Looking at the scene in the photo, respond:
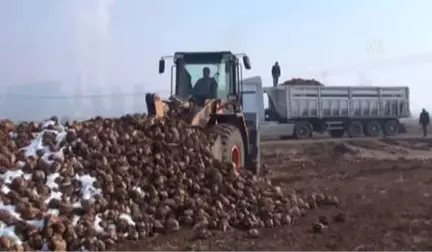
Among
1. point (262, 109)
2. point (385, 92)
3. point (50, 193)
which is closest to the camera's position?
point (50, 193)

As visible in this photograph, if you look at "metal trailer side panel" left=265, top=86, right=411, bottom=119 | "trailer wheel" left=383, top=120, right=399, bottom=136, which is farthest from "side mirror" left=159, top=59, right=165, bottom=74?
"trailer wheel" left=383, top=120, right=399, bottom=136

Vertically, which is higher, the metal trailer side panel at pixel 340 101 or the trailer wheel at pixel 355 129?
the metal trailer side panel at pixel 340 101

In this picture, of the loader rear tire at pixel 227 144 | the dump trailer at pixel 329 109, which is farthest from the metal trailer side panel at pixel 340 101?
the loader rear tire at pixel 227 144

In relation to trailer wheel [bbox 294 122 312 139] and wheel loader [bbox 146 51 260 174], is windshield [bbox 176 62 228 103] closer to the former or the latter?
wheel loader [bbox 146 51 260 174]

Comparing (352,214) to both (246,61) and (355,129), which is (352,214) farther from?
(355,129)

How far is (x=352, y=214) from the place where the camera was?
1047 centimetres

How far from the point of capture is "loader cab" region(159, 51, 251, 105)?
1407cm

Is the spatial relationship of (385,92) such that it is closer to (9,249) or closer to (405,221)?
(405,221)

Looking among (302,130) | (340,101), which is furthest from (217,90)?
(340,101)

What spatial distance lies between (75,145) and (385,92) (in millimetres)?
28432

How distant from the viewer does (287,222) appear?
984 centimetres

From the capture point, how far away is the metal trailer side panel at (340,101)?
32750 millimetres

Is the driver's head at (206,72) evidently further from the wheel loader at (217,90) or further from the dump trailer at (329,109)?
the dump trailer at (329,109)

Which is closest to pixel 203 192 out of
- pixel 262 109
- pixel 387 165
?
pixel 387 165
